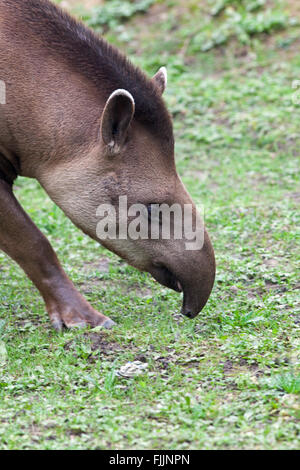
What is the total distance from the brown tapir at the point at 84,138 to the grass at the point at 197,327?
396mm

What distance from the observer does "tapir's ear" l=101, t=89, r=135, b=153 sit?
16.7 ft

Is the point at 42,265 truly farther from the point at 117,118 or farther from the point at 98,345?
the point at 117,118

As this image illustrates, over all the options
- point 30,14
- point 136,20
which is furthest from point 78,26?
point 136,20

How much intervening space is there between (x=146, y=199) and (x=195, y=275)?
0.63 m

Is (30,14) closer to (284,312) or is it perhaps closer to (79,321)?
(79,321)

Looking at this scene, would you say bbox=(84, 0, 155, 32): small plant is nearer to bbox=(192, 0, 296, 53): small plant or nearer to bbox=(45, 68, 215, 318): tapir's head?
bbox=(192, 0, 296, 53): small plant

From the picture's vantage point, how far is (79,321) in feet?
18.8

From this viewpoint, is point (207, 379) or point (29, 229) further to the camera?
point (29, 229)

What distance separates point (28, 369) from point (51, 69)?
210cm

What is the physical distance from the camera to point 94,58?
18.2ft

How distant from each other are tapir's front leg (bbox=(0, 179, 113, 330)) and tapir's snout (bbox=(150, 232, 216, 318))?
66cm

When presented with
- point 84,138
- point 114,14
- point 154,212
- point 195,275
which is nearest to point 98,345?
point 195,275

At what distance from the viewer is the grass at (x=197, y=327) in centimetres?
420
